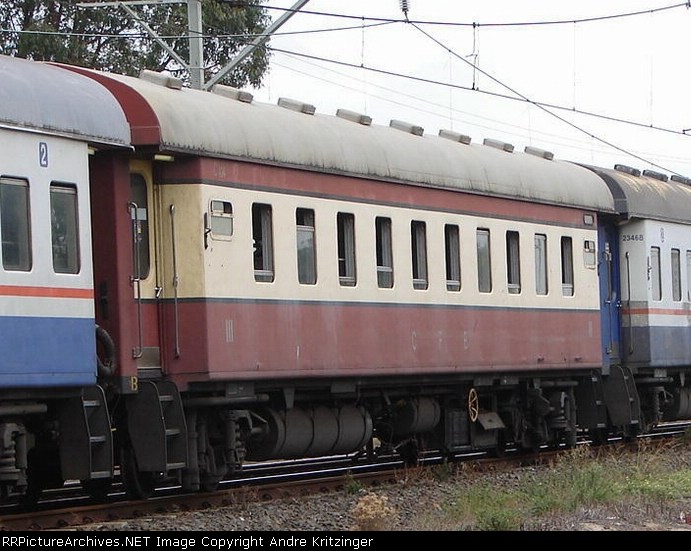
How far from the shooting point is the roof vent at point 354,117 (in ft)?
62.7

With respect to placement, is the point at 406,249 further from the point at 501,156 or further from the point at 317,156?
the point at 501,156

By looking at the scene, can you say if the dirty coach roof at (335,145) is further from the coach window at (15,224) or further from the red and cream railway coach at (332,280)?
the coach window at (15,224)

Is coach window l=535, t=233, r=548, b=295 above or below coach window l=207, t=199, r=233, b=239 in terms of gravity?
below

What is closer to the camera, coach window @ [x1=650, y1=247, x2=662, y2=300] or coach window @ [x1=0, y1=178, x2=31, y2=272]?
coach window @ [x1=0, y1=178, x2=31, y2=272]

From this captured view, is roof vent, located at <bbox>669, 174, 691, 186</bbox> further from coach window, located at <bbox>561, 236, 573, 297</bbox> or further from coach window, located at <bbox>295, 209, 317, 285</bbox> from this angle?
coach window, located at <bbox>295, 209, 317, 285</bbox>

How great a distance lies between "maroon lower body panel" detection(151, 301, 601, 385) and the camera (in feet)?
49.9

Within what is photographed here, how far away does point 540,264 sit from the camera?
21.3 metres

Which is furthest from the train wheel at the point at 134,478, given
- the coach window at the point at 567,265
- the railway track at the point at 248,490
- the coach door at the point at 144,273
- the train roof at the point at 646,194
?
the train roof at the point at 646,194

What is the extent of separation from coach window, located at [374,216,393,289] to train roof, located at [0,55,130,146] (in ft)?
14.3

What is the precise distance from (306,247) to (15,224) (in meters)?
4.33

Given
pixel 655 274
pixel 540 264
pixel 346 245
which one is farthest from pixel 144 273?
pixel 655 274

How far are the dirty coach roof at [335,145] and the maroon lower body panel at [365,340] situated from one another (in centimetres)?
152

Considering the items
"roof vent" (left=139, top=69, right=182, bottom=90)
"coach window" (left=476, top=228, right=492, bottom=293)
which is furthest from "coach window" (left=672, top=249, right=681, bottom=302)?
"roof vent" (left=139, top=69, right=182, bottom=90)
